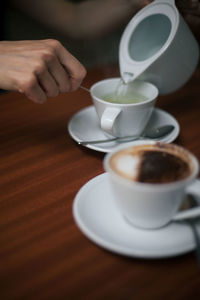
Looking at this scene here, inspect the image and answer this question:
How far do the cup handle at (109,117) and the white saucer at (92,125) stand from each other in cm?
4

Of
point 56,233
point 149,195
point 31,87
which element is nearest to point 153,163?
point 149,195

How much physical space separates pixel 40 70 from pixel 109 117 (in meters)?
0.18

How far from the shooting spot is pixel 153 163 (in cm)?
55

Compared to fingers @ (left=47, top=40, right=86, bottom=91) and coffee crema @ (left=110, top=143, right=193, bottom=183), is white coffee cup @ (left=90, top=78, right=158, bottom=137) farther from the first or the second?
coffee crema @ (left=110, top=143, right=193, bottom=183)

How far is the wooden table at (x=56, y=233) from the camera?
1.52 ft

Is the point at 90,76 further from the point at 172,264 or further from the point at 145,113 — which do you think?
the point at 172,264

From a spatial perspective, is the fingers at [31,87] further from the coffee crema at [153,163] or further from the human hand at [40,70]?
the coffee crema at [153,163]

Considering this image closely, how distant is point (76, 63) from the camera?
809mm

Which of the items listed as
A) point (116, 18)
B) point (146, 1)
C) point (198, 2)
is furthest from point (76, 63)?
point (116, 18)

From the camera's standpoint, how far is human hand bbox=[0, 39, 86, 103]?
0.76 meters

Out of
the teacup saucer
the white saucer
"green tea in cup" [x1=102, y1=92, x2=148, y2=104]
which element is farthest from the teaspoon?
the teacup saucer

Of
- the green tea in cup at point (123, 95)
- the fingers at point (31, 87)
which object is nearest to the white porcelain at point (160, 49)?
the green tea in cup at point (123, 95)

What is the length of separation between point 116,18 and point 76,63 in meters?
0.82

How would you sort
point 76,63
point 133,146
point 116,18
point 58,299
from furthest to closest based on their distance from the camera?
1. point 116,18
2. point 76,63
3. point 133,146
4. point 58,299
